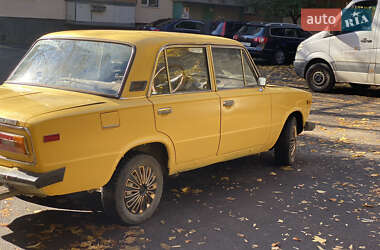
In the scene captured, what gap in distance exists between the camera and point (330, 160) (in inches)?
314

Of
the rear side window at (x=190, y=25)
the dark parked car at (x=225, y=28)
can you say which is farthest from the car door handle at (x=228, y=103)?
the rear side window at (x=190, y=25)

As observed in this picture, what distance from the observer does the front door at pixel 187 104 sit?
527 cm

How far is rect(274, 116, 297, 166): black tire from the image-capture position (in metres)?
7.30

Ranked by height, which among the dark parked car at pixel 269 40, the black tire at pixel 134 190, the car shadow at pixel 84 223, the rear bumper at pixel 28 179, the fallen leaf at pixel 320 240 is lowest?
the fallen leaf at pixel 320 240

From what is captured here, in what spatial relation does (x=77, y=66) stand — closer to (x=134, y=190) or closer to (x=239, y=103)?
(x=134, y=190)

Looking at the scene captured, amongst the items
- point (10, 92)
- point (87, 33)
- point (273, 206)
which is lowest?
point (273, 206)

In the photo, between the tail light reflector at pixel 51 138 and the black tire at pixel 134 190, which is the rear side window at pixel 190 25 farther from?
the tail light reflector at pixel 51 138

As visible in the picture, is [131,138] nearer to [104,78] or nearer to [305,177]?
[104,78]

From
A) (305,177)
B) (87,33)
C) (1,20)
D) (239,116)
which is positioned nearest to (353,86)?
(305,177)

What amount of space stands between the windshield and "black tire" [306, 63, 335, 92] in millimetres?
10799

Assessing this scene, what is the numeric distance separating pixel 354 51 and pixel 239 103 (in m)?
8.94

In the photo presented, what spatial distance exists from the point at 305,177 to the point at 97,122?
347 cm

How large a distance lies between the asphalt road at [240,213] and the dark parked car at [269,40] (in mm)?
14545

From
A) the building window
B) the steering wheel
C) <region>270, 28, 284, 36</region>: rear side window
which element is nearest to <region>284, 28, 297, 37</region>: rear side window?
<region>270, 28, 284, 36</region>: rear side window
